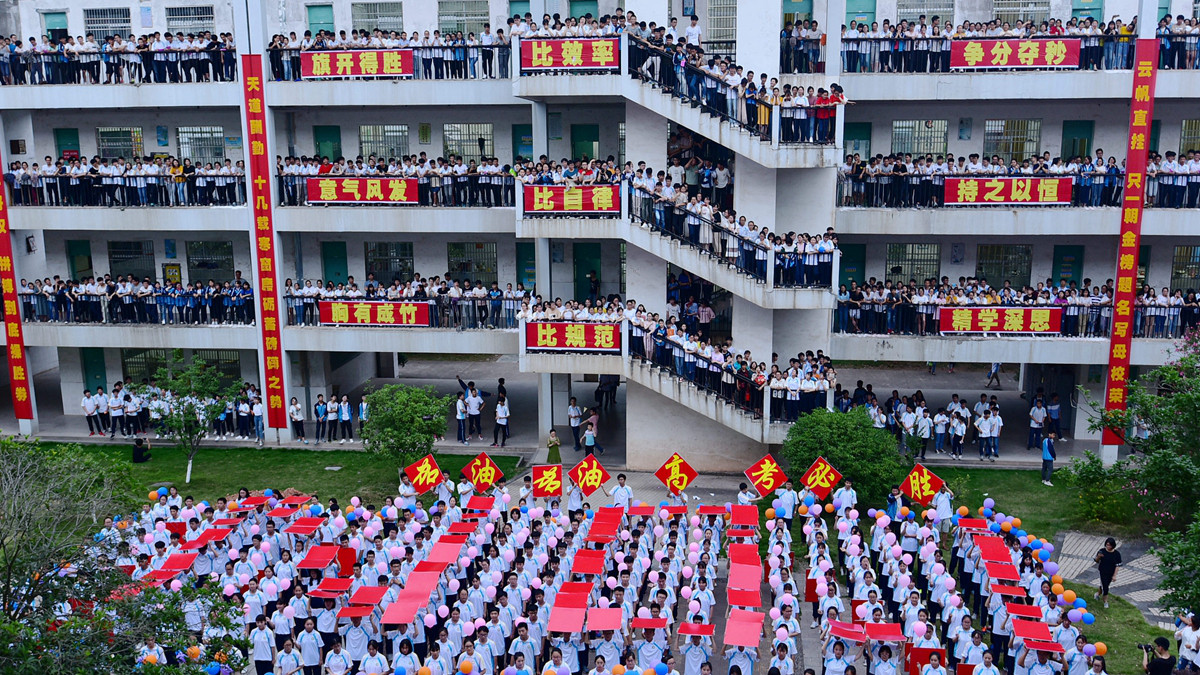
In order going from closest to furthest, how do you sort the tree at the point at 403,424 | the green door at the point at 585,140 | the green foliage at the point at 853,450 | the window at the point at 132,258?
the green foliage at the point at 853,450, the tree at the point at 403,424, the green door at the point at 585,140, the window at the point at 132,258

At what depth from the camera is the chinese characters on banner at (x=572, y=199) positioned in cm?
2127

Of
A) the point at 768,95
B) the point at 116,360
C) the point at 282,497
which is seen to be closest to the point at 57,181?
the point at 116,360

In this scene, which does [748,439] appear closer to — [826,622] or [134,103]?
[826,622]

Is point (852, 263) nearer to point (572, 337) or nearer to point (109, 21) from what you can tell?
point (572, 337)

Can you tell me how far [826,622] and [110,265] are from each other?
67.3 feet

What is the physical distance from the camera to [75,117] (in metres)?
26.4

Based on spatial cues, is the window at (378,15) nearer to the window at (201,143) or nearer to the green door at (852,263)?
the window at (201,143)

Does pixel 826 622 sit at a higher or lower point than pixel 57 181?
lower

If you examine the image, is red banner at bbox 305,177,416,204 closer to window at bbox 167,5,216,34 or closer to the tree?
the tree

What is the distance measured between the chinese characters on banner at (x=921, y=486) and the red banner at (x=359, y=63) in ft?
42.9

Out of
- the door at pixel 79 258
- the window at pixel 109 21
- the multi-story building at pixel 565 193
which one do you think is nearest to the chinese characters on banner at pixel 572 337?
the multi-story building at pixel 565 193

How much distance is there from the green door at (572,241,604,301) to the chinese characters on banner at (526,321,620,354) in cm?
384

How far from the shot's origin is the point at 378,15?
25.4 metres

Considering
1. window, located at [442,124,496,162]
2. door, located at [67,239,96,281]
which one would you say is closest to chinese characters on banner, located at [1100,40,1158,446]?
window, located at [442,124,496,162]
